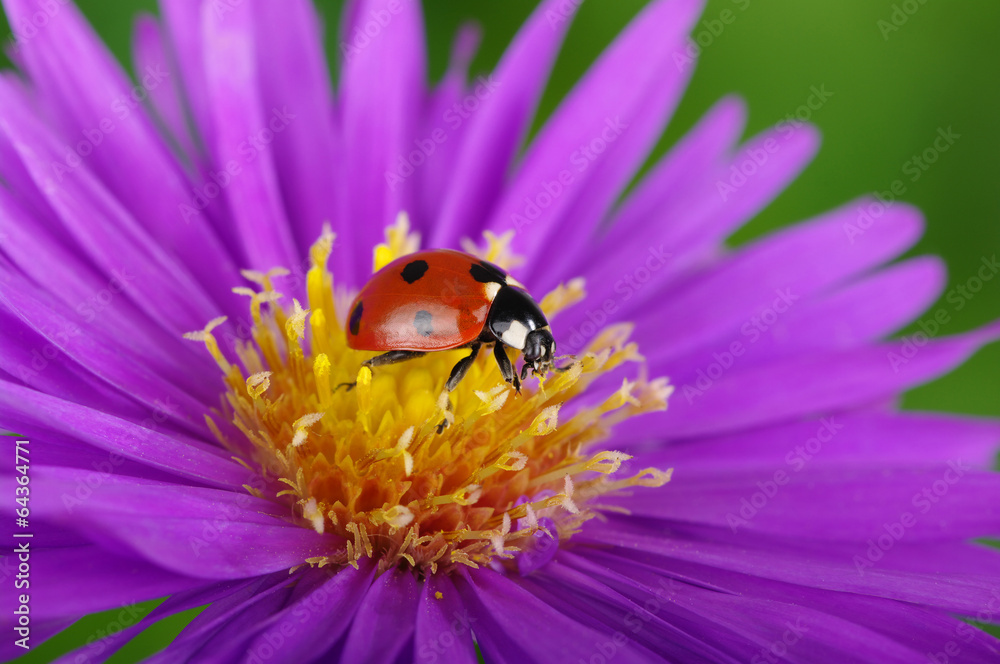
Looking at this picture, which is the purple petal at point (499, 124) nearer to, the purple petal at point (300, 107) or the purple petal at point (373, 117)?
the purple petal at point (373, 117)

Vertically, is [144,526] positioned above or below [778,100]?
below

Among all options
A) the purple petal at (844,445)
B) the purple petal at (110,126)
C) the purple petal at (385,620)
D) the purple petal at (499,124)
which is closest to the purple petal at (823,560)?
the purple petal at (844,445)

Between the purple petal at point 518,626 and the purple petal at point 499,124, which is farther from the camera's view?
the purple petal at point 499,124

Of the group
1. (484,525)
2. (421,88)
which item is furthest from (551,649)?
(421,88)

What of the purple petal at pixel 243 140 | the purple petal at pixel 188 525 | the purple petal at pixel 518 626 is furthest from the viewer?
the purple petal at pixel 243 140

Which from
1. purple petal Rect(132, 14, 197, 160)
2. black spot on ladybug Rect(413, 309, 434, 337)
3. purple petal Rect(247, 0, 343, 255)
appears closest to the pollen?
black spot on ladybug Rect(413, 309, 434, 337)

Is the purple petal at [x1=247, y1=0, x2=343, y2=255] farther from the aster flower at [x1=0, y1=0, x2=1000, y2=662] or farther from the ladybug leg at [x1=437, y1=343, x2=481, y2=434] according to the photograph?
the ladybug leg at [x1=437, y1=343, x2=481, y2=434]

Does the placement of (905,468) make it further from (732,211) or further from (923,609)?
(732,211)
